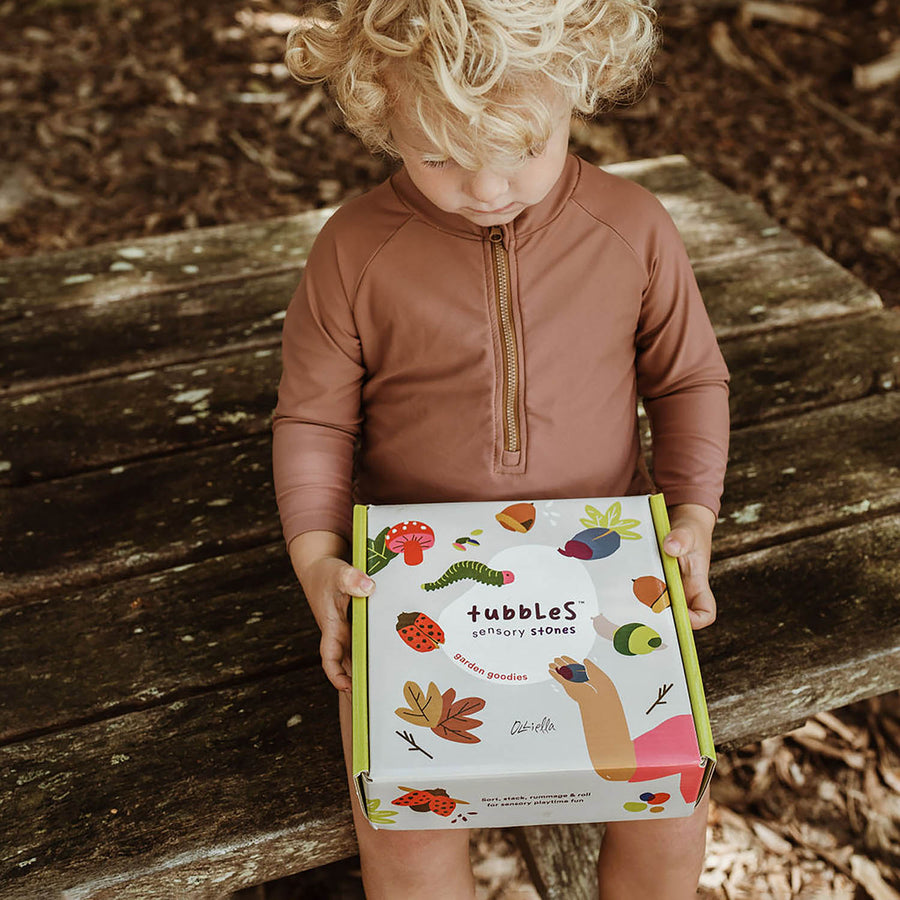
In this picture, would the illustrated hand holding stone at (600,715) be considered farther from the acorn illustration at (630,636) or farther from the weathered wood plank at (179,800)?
the weathered wood plank at (179,800)

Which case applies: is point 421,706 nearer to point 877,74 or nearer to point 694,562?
point 694,562

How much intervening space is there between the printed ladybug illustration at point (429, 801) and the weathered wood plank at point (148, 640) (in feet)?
1.25

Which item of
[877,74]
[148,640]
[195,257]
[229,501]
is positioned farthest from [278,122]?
[148,640]

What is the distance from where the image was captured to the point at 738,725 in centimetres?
117

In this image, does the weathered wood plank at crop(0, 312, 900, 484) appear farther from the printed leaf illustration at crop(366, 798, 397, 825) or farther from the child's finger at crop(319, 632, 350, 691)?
the printed leaf illustration at crop(366, 798, 397, 825)

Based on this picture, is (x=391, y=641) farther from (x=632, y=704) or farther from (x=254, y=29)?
(x=254, y=29)

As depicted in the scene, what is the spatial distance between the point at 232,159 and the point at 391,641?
2.59m

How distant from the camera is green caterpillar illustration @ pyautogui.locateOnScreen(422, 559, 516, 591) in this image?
969 millimetres

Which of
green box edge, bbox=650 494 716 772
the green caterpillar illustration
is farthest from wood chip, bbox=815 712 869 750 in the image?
the green caterpillar illustration

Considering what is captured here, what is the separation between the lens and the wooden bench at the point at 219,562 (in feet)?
3.52

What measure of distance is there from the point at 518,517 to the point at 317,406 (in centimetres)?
29

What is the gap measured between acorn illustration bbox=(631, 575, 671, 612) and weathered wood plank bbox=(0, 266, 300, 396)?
3.12 ft

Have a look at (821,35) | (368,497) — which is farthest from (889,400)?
(821,35)

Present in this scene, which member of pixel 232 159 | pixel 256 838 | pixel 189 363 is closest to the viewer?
pixel 256 838
